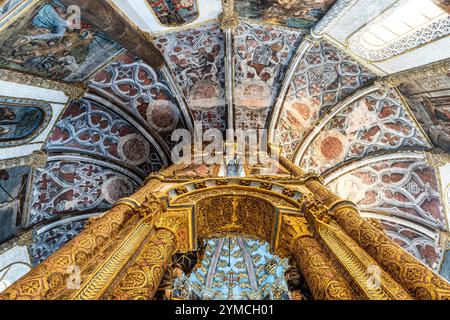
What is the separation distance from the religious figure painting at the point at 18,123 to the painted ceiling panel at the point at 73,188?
2288 mm

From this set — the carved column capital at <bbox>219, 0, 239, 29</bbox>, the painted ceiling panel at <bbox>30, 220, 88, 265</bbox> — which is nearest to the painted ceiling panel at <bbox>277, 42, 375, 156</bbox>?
the carved column capital at <bbox>219, 0, 239, 29</bbox>

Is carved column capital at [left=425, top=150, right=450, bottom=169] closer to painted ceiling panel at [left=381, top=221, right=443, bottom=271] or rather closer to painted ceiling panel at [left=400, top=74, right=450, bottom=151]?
painted ceiling panel at [left=400, top=74, right=450, bottom=151]

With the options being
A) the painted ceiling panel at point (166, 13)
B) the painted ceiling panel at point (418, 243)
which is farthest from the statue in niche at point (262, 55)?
the painted ceiling panel at point (418, 243)

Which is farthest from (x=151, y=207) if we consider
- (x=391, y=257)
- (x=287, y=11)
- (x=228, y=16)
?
(x=287, y=11)

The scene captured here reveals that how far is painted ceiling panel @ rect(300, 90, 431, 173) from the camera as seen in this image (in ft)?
32.9

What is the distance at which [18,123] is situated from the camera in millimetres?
8203

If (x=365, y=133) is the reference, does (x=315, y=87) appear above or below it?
above

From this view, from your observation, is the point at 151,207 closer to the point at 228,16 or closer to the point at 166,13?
the point at 166,13

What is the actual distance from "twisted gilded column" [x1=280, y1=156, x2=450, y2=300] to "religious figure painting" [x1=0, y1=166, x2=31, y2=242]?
9360mm

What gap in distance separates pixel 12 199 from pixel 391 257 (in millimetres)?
11105

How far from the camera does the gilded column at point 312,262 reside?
371 cm

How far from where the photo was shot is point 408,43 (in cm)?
742

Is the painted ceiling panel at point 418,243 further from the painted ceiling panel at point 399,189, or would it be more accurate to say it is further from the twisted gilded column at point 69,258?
the twisted gilded column at point 69,258

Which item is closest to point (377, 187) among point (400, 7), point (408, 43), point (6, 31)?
point (408, 43)
